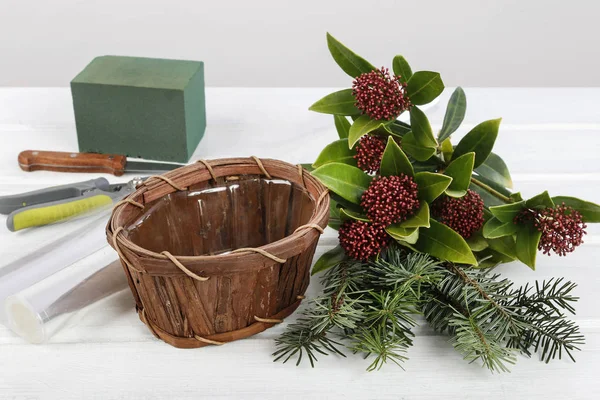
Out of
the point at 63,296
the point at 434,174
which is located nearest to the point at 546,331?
the point at 434,174

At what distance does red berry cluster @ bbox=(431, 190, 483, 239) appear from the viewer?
770 millimetres

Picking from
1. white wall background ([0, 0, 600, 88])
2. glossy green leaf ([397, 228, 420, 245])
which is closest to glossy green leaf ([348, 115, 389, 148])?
glossy green leaf ([397, 228, 420, 245])

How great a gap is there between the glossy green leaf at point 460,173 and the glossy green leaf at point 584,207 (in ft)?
0.30

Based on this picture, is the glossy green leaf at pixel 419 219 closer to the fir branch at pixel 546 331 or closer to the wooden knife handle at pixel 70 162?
the fir branch at pixel 546 331

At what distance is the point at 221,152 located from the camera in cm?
116

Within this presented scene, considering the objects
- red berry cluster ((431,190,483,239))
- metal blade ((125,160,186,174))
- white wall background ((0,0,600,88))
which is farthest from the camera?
white wall background ((0,0,600,88))

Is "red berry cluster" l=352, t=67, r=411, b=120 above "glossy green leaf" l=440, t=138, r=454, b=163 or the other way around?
above

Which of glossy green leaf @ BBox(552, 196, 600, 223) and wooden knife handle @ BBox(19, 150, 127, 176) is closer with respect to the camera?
glossy green leaf @ BBox(552, 196, 600, 223)

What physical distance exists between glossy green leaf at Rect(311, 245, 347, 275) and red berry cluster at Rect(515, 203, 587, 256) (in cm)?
20

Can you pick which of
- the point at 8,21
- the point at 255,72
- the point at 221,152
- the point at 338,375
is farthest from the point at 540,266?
the point at 8,21

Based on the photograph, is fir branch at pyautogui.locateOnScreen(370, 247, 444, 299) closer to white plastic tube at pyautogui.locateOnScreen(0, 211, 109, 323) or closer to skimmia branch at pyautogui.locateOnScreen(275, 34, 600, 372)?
skimmia branch at pyautogui.locateOnScreen(275, 34, 600, 372)

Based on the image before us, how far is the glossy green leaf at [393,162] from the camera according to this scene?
0.74 m

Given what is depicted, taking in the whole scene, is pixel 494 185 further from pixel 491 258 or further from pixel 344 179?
pixel 344 179

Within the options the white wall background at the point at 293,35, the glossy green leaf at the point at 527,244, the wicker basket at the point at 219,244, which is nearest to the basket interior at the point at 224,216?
the wicker basket at the point at 219,244
